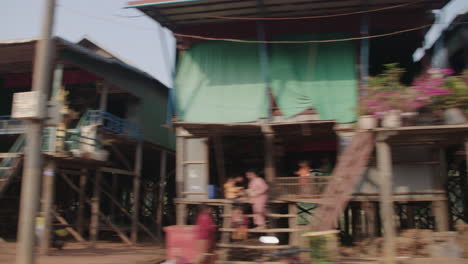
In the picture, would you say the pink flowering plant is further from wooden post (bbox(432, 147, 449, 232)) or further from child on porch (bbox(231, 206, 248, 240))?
child on porch (bbox(231, 206, 248, 240))

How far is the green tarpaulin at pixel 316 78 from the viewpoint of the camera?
12141mm

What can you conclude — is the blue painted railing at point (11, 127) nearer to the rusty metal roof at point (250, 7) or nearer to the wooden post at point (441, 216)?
the rusty metal roof at point (250, 7)

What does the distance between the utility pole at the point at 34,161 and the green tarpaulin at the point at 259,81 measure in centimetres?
636

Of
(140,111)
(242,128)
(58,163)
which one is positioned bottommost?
(58,163)

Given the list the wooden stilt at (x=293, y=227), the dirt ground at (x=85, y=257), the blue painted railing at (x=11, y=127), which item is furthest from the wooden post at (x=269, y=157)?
the blue painted railing at (x=11, y=127)

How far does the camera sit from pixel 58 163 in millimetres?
12734

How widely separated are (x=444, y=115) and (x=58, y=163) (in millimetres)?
10586

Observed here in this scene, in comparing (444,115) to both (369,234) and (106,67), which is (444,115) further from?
(106,67)

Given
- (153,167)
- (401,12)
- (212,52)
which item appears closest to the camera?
(401,12)

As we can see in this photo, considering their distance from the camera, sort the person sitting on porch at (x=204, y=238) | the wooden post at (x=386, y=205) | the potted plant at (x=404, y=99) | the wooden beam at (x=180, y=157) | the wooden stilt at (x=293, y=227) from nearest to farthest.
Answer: the person sitting on porch at (x=204, y=238) < the wooden post at (x=386, y=205) < the potted plant at (x=404, y=99) < the wooden stilt at (x=293, y=227) < the wooden beam at (x=180, y=157)

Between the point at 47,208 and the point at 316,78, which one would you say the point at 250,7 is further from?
the point at 47,208

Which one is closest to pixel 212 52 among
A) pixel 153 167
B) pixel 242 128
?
pixel 242 128

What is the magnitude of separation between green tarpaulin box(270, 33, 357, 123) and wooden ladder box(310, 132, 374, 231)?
85.9 inches

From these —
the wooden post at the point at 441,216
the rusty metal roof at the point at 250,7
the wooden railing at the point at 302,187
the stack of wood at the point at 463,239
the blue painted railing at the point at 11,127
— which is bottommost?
the stack of wood at the point at 463,239
